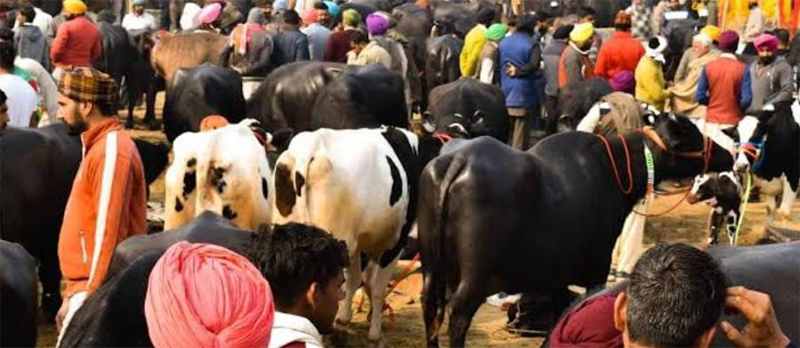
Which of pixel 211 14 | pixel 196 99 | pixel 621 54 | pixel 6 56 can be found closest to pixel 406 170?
pixel 6 56

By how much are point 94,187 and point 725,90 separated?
910 cm

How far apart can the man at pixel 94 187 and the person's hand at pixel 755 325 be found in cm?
267

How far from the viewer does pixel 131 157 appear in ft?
17.2

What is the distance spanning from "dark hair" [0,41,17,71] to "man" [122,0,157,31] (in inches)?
328

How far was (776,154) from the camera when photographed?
1246 cm

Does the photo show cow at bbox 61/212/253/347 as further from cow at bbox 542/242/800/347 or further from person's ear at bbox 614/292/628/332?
cow at bbox 542/242/800/347

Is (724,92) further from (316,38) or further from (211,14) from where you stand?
(211,14)

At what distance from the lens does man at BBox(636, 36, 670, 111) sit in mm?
12805

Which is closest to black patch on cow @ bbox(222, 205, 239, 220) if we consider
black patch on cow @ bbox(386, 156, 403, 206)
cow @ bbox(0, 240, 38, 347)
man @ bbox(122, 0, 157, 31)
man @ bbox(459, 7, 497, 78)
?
black patch on cow @ bbox(386, 156, 403, 206)

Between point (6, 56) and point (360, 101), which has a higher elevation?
point (6, 56)

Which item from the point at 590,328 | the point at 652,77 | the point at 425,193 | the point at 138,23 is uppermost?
the point at 590,328

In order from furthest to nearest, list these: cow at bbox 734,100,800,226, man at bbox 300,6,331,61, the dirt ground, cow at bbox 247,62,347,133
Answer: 1. man at bbox 300,6,331,61
2. cow at bbox 247,62,347,133
3. cow at bbox 734,100,800,226
4. the dirt ground

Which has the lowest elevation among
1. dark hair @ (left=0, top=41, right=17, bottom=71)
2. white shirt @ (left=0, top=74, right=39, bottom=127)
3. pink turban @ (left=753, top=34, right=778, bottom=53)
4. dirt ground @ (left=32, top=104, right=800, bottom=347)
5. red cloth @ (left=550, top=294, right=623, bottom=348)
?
dirt ground @ (left=32, top=104, right=800, bottom=347)

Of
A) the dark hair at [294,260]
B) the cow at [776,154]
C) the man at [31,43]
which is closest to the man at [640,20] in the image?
the cow at [776,154]
